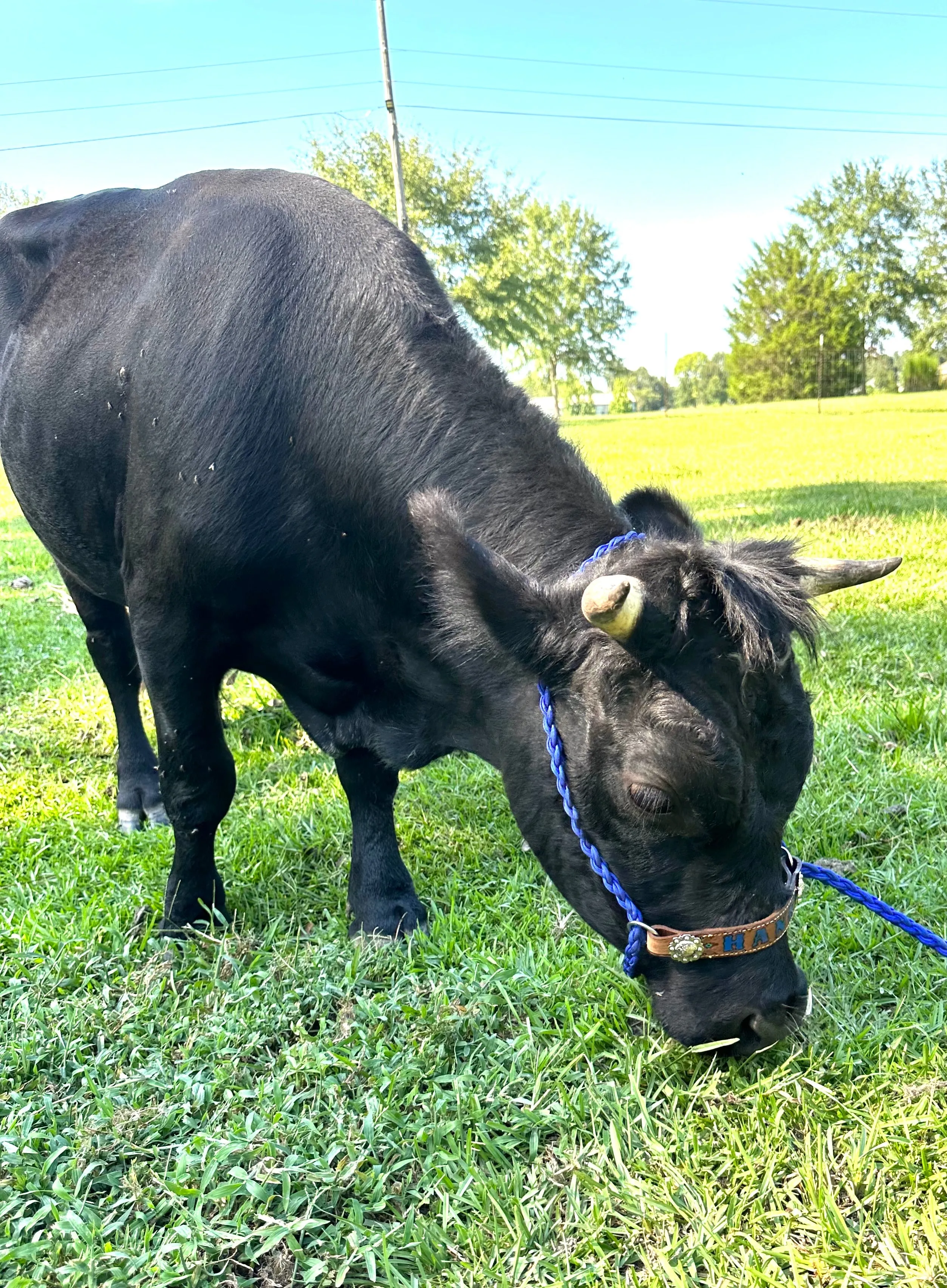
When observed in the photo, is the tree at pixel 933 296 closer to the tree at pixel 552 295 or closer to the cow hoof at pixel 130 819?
the tree at pixel 552 295

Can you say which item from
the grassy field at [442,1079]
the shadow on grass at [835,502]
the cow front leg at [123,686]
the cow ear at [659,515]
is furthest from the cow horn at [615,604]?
the shadow on grass at [835,502]

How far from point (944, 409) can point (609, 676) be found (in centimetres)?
4146

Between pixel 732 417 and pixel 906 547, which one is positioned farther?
pixel 732 417

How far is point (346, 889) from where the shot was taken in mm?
3762

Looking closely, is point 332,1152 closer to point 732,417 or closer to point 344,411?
point 344,411

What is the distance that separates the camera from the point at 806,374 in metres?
64.1

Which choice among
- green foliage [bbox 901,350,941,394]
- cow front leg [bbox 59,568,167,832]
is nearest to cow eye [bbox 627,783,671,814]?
cow front leg [bbox 59,568,167,832]

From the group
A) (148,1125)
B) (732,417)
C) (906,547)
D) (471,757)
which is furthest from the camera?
(732,417)

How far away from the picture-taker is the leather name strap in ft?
7.64

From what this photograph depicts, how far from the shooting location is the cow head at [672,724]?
219cm

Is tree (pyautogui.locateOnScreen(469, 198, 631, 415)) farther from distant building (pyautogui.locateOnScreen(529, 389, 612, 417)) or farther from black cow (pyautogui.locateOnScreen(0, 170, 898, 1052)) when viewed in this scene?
black cow (pyautogui.locateOnScreen(0, 170, 898, 1052))

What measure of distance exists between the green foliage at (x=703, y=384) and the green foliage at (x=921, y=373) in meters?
36.9

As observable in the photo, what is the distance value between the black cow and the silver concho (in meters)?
0.05

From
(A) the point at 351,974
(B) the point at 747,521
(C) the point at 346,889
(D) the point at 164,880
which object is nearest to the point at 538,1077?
(A) the point at 351,974
